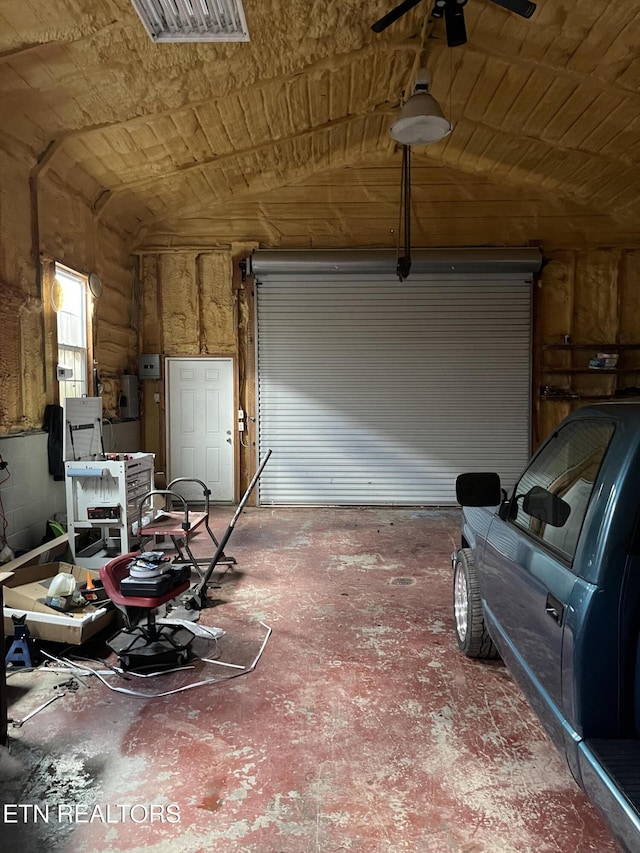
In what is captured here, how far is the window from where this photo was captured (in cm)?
559

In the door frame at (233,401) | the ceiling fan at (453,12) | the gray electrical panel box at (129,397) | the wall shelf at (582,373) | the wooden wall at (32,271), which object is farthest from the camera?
the door frame at (233,401)

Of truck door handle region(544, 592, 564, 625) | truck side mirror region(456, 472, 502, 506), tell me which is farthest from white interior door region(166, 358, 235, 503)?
truck door handle region(544, 592, 564, 625)

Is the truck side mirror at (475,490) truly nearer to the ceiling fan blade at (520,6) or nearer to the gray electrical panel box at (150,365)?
the ceiling fan blade at (520,6)

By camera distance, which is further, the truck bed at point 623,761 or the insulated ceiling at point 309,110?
the insulated ceiling at point 309,110

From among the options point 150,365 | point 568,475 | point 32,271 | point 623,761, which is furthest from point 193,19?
point 623,761

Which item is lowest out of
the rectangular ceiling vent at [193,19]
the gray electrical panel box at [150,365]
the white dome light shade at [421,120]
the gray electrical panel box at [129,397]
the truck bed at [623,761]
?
the truck bed at [623,761]

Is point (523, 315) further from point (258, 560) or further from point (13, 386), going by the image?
point (13, 386)

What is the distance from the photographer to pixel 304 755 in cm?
237

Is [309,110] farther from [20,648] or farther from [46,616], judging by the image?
[20,648]

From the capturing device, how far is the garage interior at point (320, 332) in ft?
7.34

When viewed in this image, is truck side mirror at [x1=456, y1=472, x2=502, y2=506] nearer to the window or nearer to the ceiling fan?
the ceiling fan

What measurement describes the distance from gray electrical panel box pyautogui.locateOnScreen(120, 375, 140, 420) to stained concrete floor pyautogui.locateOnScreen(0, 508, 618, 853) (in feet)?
13.7

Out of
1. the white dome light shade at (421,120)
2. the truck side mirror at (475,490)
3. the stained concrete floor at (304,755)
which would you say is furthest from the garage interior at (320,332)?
the truck side mirror at (475,490)

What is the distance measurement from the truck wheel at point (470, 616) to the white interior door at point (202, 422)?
4.92 m
